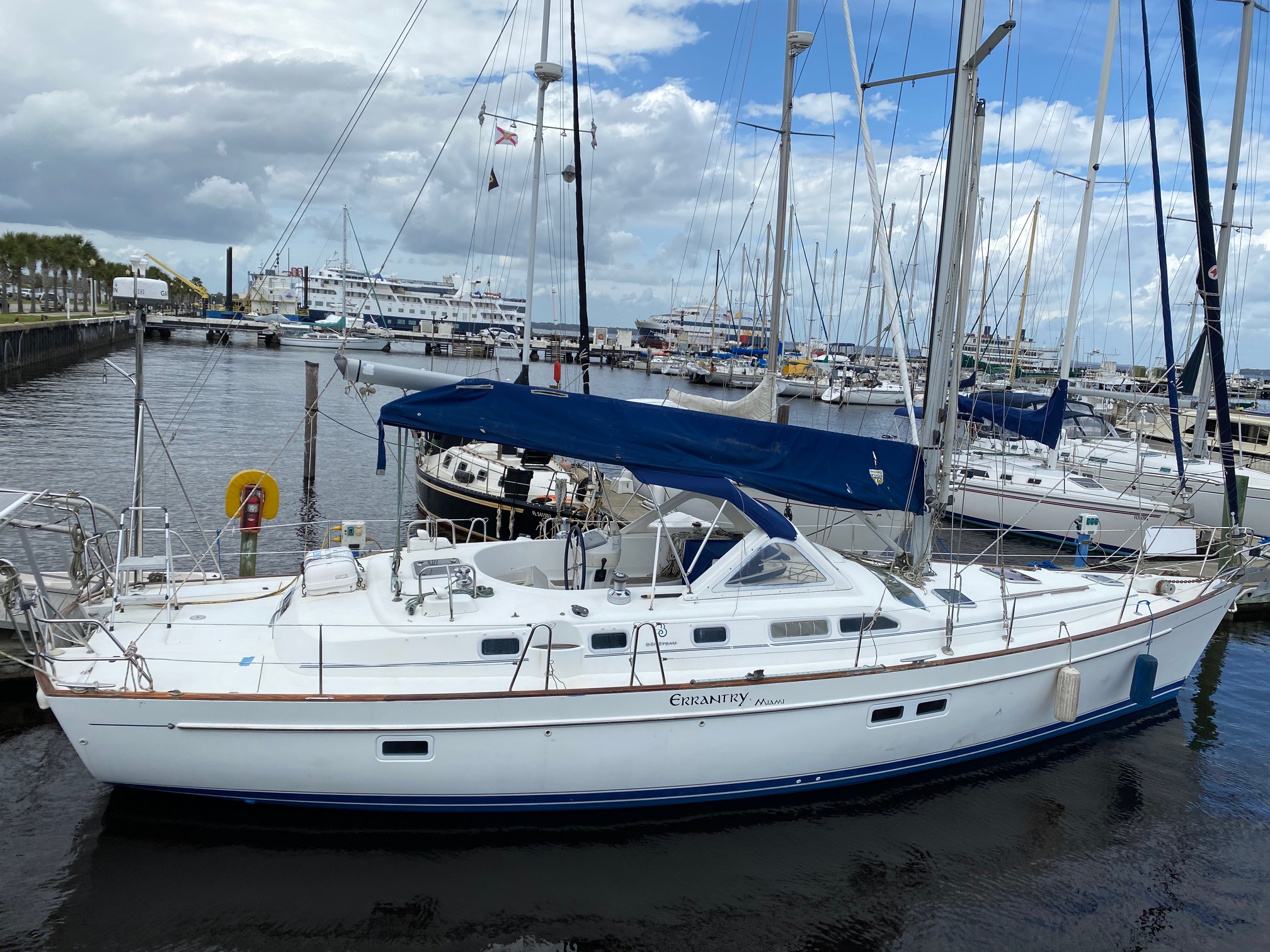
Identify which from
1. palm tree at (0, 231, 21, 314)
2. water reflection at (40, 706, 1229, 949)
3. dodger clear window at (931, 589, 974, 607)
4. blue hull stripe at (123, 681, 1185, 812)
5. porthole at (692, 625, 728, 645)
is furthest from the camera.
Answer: palm tree at (0, 231, 21, 314)

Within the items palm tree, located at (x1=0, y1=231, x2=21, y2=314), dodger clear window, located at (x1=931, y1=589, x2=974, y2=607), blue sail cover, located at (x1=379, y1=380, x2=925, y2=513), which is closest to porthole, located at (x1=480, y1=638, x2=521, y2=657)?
blue sail cover, located at (x1=379, y1=380, x2=925, y2=513)

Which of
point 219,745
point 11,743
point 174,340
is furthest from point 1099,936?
point 174,340

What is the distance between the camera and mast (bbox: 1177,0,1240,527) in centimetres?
1001

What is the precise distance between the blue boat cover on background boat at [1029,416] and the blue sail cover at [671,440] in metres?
12.8

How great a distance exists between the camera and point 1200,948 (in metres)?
6.31

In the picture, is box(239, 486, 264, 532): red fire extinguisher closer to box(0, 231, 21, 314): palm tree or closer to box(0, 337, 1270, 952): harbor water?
box(0, 337, 1270, 952): harbor water

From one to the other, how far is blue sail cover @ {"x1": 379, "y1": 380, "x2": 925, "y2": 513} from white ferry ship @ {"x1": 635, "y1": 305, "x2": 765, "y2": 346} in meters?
73.5

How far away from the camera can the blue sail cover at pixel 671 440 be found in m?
7.37

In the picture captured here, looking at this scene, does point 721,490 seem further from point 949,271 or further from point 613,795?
point 949,271

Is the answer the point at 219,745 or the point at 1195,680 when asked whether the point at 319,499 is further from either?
the point at 1195,680

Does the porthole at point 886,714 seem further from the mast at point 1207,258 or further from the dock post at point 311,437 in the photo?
the dock post at point 311,437

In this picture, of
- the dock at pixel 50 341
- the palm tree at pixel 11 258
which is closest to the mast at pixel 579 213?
the dock at pixel 50 341

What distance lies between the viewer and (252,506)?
10523 mm

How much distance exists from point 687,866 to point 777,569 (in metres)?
2.77
